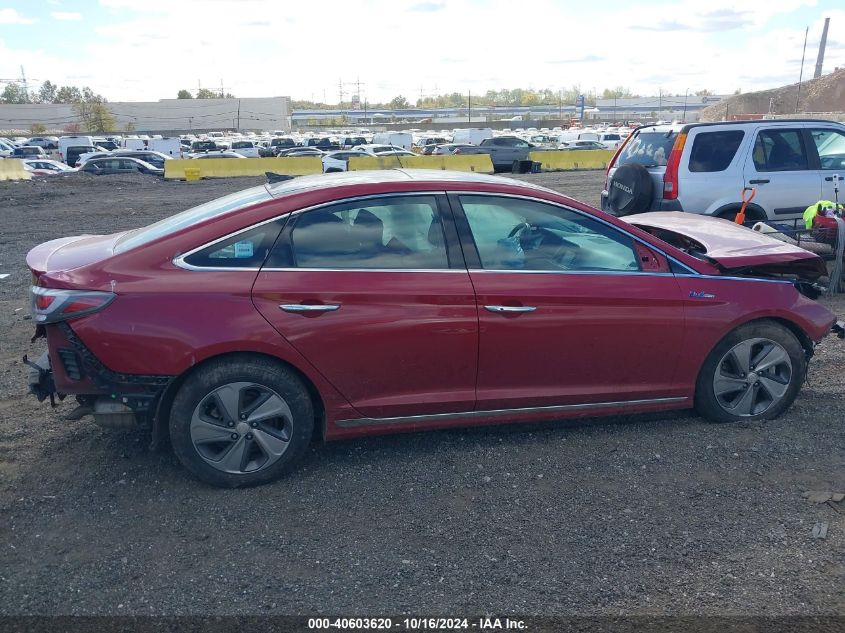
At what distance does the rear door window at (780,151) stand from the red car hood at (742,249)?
12.2 ft

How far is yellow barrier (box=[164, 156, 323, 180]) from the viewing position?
1073 inches

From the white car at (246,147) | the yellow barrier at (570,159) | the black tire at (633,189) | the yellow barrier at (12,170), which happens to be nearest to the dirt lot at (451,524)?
the black tire at (633,189)

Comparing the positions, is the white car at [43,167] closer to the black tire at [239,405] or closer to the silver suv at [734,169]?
the silver suv at [734,169]

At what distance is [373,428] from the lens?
4.13 metres

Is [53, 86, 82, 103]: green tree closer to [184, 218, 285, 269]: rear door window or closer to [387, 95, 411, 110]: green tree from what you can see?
[387, 95, 411, 110]: green tree

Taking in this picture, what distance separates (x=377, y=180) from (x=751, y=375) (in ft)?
8.65

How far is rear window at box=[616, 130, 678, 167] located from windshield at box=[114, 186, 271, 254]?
5.90 meters

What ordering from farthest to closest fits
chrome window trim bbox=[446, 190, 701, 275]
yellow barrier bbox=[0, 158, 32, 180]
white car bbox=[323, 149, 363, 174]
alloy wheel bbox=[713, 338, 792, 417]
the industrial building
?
the industrial building → white car bbox=[323, 149, 363, 174] → yellow barrier bbox=[0, 158, 32, 180] → alloy wheel bbox=[713, 338, 792, 417] → chrome window trim bbox=[446, 190, 701, 275]

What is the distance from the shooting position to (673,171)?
335 inches

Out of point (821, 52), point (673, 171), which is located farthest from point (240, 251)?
point (821, 52)

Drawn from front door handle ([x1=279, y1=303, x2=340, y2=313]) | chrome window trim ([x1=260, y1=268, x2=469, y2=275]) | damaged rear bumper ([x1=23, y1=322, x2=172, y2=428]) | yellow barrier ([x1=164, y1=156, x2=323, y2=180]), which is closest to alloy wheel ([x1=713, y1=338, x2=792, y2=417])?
chrome window trim ([x1=260, y1=268, x2=469, y2=275])

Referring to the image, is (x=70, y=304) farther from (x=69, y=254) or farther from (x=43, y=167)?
(x=43, y=167)

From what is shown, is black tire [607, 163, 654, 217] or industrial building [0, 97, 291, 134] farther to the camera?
industrial building [0, 97, 291, 134]

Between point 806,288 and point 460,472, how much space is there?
282 cm
